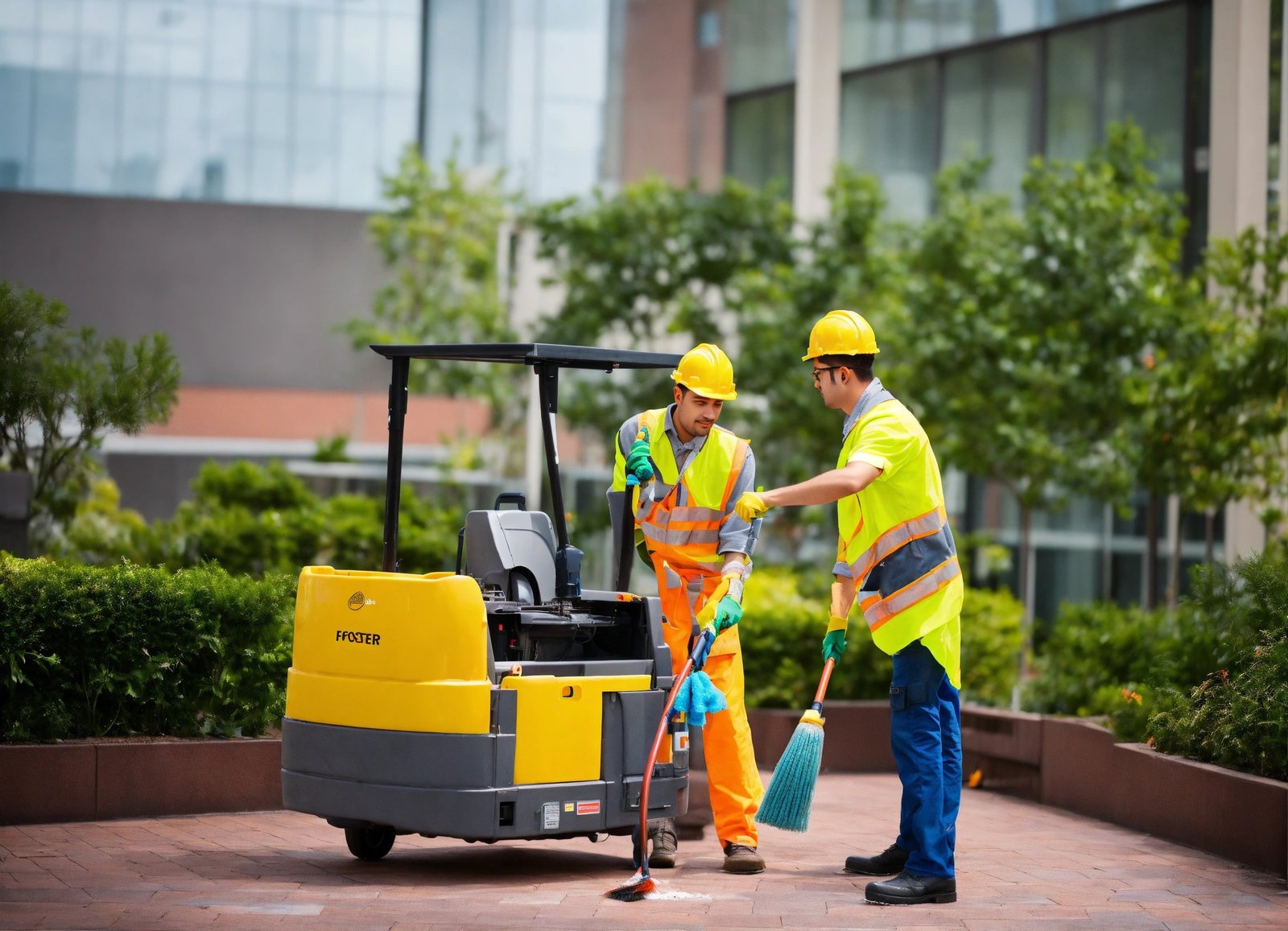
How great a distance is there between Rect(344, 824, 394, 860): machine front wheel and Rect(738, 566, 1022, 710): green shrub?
Result: 4.46 m

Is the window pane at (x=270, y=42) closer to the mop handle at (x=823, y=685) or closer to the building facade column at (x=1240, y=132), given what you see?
the building facade column at (x=1240, y=132)

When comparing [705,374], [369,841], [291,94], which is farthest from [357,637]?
[291,94]

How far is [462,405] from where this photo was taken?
2686 centimetres

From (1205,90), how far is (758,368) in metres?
5.56

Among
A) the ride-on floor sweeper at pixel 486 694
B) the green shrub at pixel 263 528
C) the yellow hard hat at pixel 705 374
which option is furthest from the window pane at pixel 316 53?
the yellow hard hat at pixel 705 374

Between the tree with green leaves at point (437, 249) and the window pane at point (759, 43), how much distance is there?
3893mm

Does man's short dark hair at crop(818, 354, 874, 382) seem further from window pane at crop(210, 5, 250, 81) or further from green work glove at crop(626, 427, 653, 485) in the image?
window pane at crop(210, 5, 250, 81)

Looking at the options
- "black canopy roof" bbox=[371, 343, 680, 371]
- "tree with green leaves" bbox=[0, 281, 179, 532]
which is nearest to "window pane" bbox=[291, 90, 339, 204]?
"tree with green leaves" bbox=[0, 281, 179, 532]

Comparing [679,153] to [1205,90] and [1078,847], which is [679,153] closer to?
[1205,90]

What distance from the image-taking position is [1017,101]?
794 inches

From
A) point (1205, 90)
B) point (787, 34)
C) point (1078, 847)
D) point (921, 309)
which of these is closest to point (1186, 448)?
point (921, 309)

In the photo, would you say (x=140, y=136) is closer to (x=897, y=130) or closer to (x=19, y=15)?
(x=19, y=15)

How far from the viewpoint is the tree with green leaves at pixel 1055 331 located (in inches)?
542

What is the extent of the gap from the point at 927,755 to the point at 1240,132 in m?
11.2
